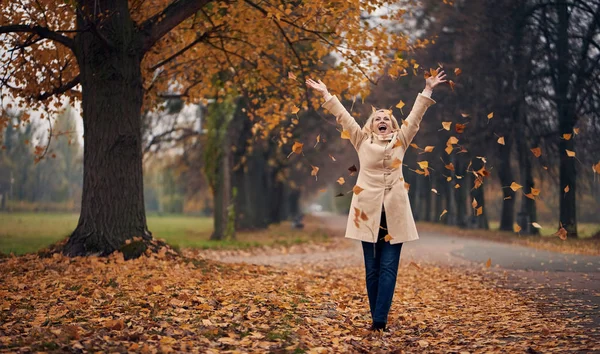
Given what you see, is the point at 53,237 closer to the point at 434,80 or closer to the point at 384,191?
the point at 384,191

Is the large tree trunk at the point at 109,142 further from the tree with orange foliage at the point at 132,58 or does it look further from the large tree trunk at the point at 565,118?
the large tree trunk at the point at 565,118

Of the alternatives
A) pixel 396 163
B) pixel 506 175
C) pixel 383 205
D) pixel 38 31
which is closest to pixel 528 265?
pixel 383 205

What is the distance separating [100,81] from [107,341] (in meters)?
6.58

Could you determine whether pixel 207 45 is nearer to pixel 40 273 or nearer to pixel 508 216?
pixel 40 273

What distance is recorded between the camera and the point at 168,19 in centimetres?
1050

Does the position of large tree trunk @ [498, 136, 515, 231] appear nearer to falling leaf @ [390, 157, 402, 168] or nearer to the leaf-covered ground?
the leaf-covered ground

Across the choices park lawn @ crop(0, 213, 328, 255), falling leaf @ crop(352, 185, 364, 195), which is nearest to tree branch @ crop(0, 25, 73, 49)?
park lawn @ crop(0, 213, 328, 255)

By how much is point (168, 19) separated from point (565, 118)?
16.8 meters

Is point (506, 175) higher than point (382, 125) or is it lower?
higher

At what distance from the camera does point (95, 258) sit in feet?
32.6

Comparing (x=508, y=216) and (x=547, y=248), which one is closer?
(x=547, y=248)

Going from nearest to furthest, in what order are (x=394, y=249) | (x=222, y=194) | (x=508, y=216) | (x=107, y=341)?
(x=107, y=341)
(x=394, y=249)
(x=222, y=194)
(x=508, y=216)

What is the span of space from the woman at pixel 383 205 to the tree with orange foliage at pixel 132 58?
10.5 feet

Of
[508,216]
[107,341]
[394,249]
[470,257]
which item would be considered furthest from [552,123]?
[107,341]
